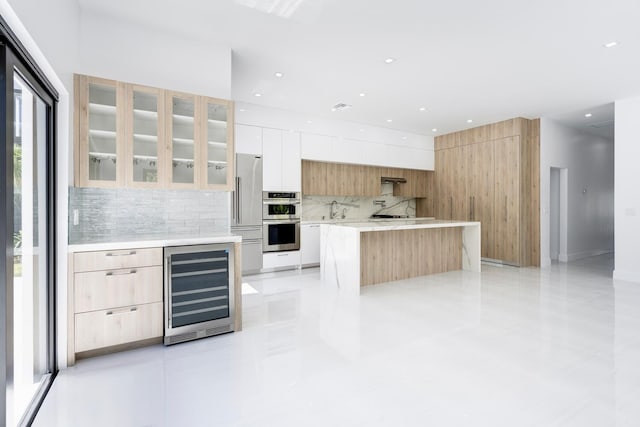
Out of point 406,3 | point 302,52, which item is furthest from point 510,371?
point 302,52

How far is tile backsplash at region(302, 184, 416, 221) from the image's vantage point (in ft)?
22.0

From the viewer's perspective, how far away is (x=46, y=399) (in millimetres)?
1997

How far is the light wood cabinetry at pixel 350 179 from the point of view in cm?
632

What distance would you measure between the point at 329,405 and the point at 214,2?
10.1 feet

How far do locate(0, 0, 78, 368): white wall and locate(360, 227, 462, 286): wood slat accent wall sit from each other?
3.36m

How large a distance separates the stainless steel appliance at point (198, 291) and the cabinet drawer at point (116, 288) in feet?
0.33

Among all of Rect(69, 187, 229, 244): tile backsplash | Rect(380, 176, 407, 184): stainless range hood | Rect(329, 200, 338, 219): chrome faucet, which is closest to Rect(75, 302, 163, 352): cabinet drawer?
Rect(69, 187, 229, 244): tile backsplash

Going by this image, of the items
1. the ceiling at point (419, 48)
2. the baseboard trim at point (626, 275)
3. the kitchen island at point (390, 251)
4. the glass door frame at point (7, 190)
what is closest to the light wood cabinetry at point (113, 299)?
the glass door frame at point (7, 190)

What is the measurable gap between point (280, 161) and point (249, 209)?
101 cm

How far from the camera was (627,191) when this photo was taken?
513 centimetres

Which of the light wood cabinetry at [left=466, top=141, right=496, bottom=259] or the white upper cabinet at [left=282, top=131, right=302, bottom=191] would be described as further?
the light wood cabinetry at [left=466, top=141, right=496, bottom=259]

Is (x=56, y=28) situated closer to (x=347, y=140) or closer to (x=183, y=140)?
(x=183, y=140)

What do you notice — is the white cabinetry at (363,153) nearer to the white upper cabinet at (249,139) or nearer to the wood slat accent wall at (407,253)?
the white upper cabinet at (249,139)

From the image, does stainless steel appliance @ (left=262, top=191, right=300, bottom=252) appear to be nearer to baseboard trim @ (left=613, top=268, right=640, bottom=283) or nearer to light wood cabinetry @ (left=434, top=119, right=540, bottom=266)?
light wood cabinetry @ (left=434, top=119, right=540, bottom=266)
